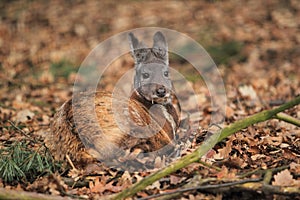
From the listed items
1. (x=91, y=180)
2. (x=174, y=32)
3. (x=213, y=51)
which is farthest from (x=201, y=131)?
(x=174, y=32)

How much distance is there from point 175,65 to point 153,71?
5.67 meters

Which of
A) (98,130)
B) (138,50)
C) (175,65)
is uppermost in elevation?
(175,65)

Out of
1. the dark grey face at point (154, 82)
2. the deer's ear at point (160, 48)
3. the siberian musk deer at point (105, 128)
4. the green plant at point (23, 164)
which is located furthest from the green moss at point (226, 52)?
the green plant at point (23, 164)

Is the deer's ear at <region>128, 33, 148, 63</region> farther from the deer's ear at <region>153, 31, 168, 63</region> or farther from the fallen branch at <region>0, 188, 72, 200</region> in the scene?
the fallen branch at <region>0, 188, 72, 200</region>

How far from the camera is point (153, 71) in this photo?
229 inches

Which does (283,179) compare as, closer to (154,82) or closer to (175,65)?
(154,82)

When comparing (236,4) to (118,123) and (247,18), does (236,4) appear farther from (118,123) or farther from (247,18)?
(118,123)

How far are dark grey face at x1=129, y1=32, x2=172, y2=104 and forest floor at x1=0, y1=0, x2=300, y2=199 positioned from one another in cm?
67

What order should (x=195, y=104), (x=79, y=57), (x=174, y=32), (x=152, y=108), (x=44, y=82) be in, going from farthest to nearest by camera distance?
1. (x=174, y=32)
2. (x=79, y=57)
3. (x=44, y=82)
4. (x=195, y=104)
5. (x=152, y=108)

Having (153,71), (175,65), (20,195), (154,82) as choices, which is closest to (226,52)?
(175,65)

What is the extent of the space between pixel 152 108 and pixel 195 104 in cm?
254

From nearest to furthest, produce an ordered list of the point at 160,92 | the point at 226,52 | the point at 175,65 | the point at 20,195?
the point at 20,195
the point at 160,92
the point at 175,65
the point at 226,52

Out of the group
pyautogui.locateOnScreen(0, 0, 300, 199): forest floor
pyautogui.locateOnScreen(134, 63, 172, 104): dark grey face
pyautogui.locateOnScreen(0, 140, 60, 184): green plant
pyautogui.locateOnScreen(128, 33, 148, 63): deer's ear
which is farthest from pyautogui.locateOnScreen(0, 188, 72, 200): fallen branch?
pyautogui.locateOnScreen(128, 33, 148, 63): deer's ear

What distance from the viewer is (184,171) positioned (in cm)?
438
